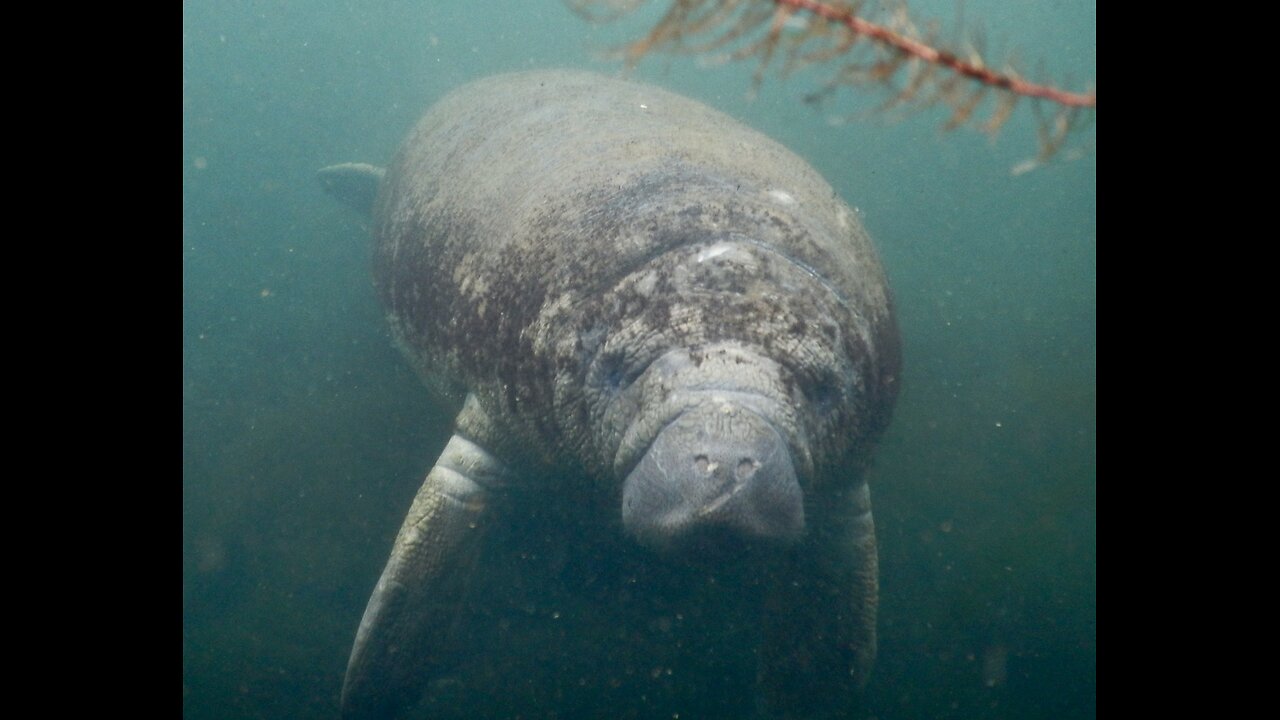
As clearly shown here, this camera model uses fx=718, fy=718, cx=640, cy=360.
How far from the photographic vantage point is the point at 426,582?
4715 millimetres

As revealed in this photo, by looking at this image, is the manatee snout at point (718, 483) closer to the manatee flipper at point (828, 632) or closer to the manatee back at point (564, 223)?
the manatee back at point (564, 223)

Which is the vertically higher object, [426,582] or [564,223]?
[564,223]

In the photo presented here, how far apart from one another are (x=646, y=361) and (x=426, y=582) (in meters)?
2.40

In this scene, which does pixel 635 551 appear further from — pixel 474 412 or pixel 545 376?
pixel 545 376

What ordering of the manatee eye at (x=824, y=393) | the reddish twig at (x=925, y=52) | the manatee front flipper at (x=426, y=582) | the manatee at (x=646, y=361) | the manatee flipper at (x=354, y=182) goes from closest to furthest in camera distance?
the reddish twig at (x=925, y=52) → the manatee at (x=646, y=361) → the manatee eye at (x=824, y=393) → the manatee front flipper at (x=426, y=582) → the manatee flipper at (x=354, y=182)

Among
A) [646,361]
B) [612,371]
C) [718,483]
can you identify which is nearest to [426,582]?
[612,371]

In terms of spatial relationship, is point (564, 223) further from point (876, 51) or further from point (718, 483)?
point (876, 51)

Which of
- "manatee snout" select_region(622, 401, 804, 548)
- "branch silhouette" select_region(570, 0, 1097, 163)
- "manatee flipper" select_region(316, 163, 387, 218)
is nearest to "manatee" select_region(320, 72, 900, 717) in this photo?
"manatee snout" select_region(622, 401, 804, 548)

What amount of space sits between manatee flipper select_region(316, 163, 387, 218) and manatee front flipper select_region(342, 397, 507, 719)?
6311 mm

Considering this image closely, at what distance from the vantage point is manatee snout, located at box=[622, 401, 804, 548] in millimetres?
2799

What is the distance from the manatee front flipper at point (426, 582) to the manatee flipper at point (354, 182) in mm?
6311

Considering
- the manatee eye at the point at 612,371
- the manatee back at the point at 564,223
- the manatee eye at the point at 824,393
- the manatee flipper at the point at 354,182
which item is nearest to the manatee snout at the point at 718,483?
the manatee eye at the point at 824,393

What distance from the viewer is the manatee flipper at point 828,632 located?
5.05 metres
